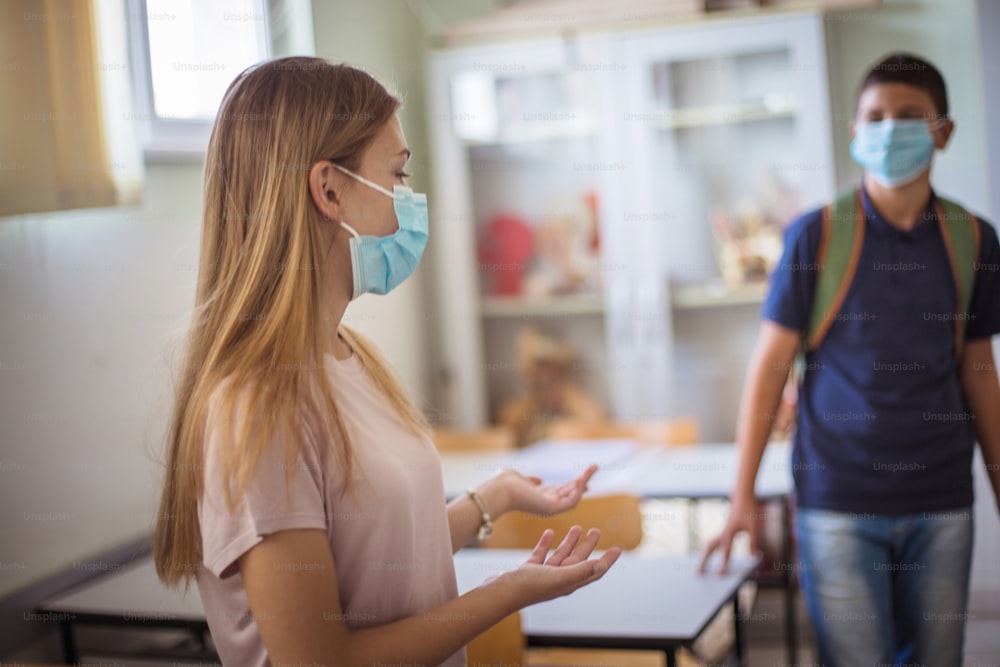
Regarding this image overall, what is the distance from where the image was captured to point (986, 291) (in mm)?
1936

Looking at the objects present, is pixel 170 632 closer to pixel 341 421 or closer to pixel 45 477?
pixel 45 477

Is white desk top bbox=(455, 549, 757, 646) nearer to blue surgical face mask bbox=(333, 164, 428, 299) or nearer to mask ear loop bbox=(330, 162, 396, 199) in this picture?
blue surgical face mask bbox=(333, 164, 428, 299)

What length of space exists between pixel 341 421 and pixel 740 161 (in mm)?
3050

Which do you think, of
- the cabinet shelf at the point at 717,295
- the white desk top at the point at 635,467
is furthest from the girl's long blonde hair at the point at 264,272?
the cabinet shelf at the point at 717,295

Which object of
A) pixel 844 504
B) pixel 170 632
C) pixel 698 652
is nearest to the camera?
pixel 844 504

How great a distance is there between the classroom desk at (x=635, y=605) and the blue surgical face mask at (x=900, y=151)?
2.92 feet

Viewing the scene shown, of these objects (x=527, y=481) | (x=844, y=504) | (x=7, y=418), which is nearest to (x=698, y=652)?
(x=844, y=504)

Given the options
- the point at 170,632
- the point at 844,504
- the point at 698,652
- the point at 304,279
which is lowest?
the point at 698,652

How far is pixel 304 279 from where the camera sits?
129 centimetres

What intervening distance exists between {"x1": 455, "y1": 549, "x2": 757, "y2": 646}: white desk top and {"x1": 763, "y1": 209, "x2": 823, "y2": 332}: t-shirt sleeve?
0.59 m

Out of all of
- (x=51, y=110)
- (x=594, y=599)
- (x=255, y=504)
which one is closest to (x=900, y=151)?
(x=594, y=599)

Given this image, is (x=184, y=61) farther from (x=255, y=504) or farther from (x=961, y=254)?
(x=961, y=254)

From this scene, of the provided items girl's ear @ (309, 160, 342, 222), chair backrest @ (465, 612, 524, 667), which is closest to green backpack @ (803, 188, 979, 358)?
chair backrest @ (465, 612, 524, 667)

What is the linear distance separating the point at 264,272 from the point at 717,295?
2.95m
